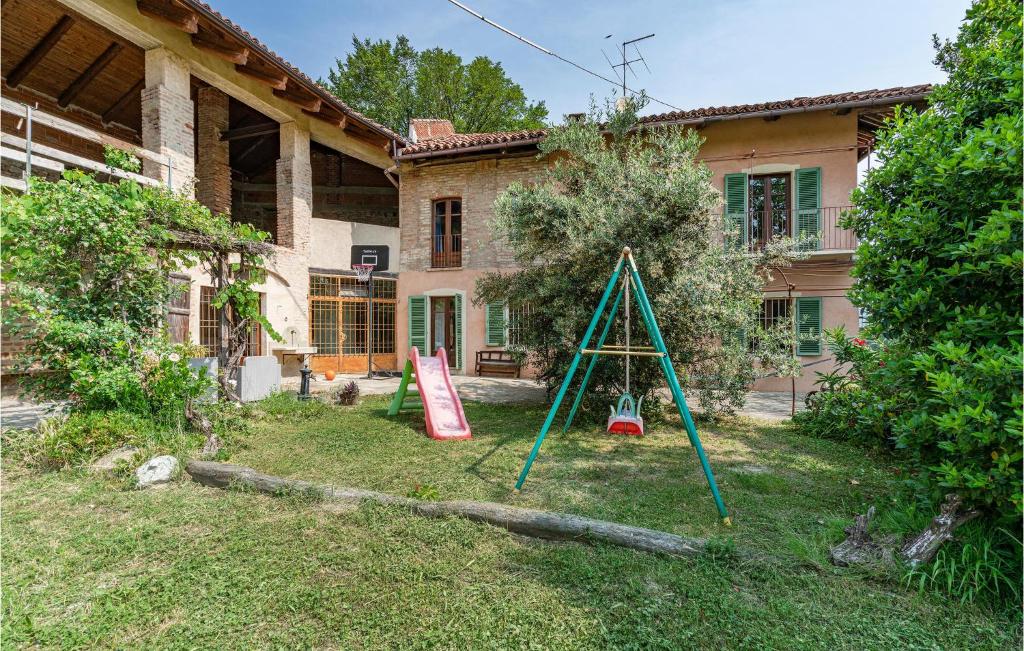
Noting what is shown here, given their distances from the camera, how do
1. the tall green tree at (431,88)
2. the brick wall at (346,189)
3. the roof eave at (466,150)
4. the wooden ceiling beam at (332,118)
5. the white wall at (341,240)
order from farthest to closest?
the tall green tree at (431,88)
the brick wall at (346,189)
the white wall at (341,240)
the wooden ceiling beam at (332,118)
the roof eave at (466,150)

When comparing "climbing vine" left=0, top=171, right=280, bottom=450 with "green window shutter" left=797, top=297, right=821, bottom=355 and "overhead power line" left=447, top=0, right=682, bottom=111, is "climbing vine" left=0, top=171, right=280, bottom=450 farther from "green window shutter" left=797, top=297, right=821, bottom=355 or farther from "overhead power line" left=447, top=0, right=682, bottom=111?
"green window shutter" left=797, top=297, right=821, bottom=355

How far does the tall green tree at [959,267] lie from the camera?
223 cm

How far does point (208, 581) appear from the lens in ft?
8.51

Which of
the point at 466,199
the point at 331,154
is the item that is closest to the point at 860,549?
the point at 466,199

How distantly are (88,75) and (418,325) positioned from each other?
945 cm

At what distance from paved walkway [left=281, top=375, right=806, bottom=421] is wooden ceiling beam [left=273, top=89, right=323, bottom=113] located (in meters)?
6.68

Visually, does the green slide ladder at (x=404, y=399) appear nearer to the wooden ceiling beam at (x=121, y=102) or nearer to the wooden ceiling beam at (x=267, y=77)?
the wooden ceiling beam at (x=267, y=77)

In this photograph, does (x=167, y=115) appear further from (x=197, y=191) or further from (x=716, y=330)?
(x=716, y=330)

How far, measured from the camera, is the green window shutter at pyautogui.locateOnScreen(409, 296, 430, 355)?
44.5 ft

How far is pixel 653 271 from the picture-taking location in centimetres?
627

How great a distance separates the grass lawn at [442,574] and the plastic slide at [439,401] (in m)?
1.51

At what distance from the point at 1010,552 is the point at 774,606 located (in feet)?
4.14

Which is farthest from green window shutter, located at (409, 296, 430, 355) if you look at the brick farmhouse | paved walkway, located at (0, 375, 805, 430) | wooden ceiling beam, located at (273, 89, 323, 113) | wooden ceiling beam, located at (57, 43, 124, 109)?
wooden ceiling beam, located at (57, 43, 124, 109)

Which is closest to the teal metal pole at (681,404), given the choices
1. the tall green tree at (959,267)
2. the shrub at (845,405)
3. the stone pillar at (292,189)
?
the tall green tree at (959,267)
